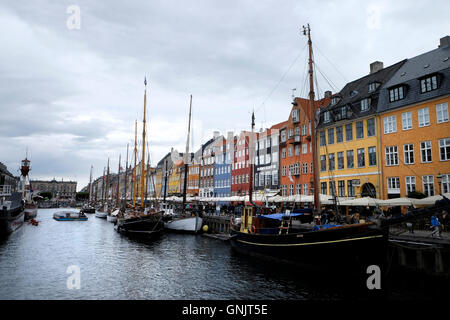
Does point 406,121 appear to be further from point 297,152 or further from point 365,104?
point 297,152

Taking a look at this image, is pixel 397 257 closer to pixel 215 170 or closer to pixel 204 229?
pixel 204 229

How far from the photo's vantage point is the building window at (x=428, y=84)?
29.9 m

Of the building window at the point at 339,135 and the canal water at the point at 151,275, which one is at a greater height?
the building window at the point at 339,135

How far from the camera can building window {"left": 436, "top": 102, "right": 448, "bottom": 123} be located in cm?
2881

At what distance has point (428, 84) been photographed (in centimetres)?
3039

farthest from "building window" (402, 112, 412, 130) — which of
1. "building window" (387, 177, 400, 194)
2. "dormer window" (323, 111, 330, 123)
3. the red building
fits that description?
the red building

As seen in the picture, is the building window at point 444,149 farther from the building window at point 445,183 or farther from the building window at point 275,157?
the building window at point 275,157

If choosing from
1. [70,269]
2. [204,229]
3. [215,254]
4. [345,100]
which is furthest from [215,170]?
[70,269]

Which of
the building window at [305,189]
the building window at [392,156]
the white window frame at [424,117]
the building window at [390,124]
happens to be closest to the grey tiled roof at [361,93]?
the building window at [390,124]

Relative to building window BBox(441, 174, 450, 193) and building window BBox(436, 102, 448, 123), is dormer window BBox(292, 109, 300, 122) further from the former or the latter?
building window BBox(441, 174, 450, 193)

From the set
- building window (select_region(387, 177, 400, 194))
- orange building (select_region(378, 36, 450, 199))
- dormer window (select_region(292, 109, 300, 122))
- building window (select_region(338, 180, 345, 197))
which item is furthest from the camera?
dormer window (select_region(292, 109, 300, 122))

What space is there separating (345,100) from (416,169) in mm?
13783

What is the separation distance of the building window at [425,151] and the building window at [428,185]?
1664 millimetres

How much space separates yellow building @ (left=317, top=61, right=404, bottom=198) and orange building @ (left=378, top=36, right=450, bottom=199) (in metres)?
1.26
